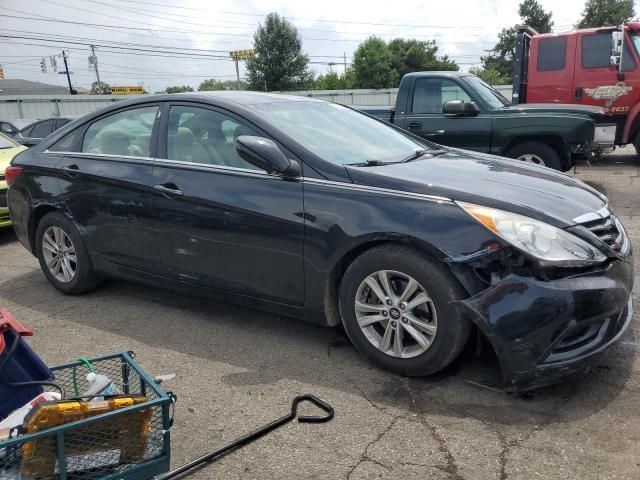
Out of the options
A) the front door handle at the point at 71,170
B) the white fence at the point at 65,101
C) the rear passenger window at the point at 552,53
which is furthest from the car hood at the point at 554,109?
the white fence at the point at 65,101

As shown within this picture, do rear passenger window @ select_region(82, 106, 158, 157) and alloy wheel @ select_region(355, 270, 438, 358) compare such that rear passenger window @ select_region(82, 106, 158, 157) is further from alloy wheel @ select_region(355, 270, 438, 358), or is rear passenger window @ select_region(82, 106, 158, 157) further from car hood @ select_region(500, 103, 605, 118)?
car hood @ select_region(500, 103, 605, 118)

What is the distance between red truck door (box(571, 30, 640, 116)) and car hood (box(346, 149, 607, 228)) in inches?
301

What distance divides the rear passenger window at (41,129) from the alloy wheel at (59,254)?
854 cm

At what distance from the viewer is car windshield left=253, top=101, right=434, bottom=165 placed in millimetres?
3586

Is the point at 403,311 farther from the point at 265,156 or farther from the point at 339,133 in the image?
the point at 339,133

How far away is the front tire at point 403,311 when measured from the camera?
2902 mm

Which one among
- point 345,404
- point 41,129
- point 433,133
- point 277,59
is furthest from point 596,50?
point 277,59

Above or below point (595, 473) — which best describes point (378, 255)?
above

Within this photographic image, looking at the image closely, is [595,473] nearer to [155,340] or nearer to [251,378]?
[251,378]

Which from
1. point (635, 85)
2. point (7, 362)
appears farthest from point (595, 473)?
point (635, 85)

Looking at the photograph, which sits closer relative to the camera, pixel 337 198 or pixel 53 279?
pixel 337 198

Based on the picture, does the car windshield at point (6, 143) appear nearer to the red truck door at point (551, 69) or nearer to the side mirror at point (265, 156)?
the side mirror at point (265, 156)

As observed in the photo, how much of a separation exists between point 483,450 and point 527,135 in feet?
21.0

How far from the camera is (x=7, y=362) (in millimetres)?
2330
